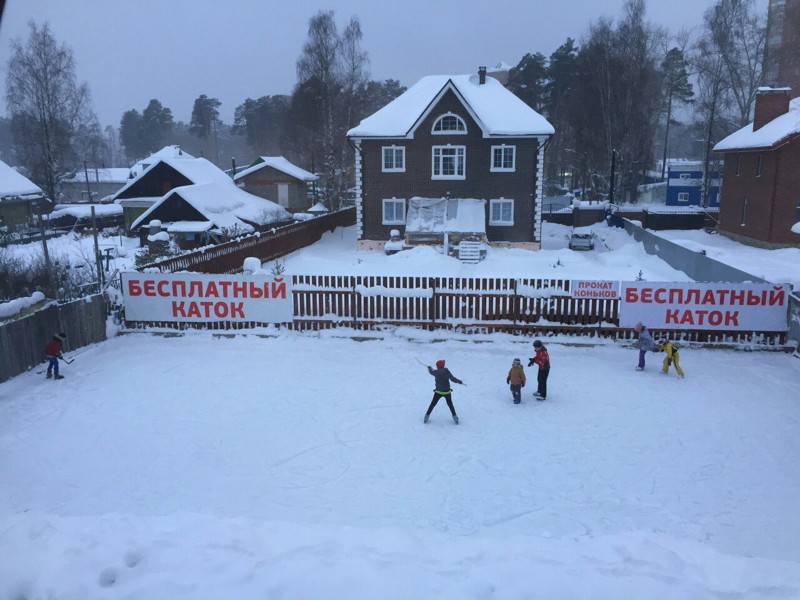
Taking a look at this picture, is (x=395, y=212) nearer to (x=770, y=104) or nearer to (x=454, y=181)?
(x=454, y=181)

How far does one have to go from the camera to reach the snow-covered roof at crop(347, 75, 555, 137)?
32.0 m

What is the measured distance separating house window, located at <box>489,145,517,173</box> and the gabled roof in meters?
19.9

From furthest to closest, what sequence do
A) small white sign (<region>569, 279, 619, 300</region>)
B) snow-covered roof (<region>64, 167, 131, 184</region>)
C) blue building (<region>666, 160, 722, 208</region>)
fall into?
1. snow-covered roof (<region>64, 167, 131, 184</region>)
2. blue building (<region>666, 160, 722, 208</region>)
3. small white sign (<region>569, 279, 619, 300</region>)

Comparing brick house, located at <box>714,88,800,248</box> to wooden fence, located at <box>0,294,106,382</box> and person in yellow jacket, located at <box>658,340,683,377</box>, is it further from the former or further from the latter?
wooden fence, located at <box>0,294,106,382</box>

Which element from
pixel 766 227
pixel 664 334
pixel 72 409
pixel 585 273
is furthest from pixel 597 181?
pixel 72 409

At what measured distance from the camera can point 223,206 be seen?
3678 centimetres

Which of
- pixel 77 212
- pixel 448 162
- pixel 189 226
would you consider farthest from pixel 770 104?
pixel 77 212

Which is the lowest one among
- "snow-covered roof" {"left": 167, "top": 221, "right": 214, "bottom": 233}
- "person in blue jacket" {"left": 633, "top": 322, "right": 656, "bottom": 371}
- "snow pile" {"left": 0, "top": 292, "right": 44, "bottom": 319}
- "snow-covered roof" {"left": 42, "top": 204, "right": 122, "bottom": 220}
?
"person in blue jacket" {"left": 633, "top": 322, "right": 656, "bottom": 371}

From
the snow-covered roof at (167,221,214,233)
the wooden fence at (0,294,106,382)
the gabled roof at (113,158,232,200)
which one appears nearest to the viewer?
the wooden fence at (0,294,106,382)

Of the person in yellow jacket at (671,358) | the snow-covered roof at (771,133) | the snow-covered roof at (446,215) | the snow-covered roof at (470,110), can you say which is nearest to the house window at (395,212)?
the snow-covered roof at (446,215)

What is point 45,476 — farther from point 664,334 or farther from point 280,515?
point 664,334

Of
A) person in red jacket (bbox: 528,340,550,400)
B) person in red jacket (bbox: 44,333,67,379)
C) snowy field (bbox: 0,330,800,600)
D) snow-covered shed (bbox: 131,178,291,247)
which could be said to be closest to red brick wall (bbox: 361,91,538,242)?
snow-covered shed (bbox: 131,178,291,247)

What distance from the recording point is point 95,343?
15.8 meters

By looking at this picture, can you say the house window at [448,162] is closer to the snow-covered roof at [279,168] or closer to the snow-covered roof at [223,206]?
the snow-covered roof at [223,206]
